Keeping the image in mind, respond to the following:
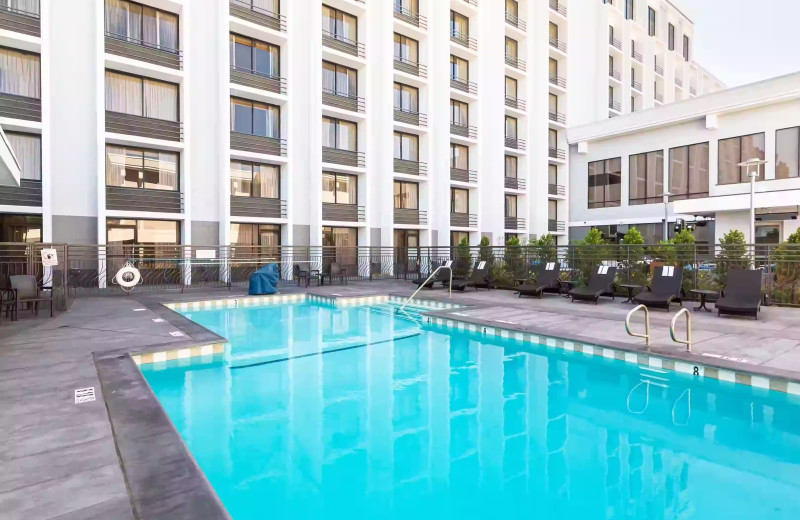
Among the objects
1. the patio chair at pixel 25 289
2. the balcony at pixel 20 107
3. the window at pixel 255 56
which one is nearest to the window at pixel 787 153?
the window at pixel 255 56

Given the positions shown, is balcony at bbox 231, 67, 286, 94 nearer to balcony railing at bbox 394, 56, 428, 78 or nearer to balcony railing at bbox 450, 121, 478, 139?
balcony railing at bbox 394, 56, 428, 78

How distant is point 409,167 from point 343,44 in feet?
20.7

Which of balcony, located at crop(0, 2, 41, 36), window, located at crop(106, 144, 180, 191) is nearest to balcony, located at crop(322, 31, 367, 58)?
window, located at crop(106, 144, 180, 191)

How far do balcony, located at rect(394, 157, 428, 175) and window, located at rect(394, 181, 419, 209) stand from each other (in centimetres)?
74

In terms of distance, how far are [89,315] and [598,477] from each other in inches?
362

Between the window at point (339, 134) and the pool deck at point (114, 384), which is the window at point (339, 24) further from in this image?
the pool deck at point (114, 384)

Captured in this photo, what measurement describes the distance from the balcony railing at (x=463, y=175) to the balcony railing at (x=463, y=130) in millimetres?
1884

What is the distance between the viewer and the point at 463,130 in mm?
24859

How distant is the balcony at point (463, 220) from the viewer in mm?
24516

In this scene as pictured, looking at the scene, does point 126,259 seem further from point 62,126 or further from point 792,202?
point 792,202

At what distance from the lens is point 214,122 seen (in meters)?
17.3

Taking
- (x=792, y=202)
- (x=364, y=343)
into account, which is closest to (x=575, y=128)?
(x=792, y=202)

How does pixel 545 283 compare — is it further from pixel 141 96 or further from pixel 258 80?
pixel 141 96

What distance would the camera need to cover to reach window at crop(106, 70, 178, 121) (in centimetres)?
1545
